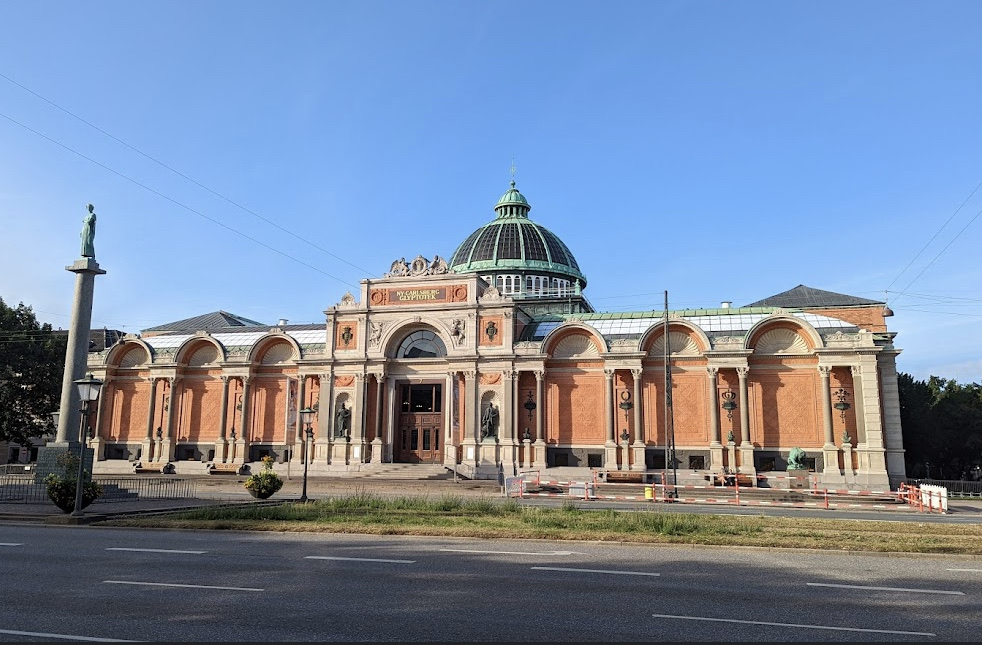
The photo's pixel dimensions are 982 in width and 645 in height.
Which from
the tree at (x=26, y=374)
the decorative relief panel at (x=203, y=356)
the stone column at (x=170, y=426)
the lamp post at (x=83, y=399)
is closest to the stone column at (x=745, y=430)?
the lamp post at (x=83, y=399)

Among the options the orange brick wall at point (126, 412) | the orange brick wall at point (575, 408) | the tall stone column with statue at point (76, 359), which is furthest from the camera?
the orange brick wall at point (126, 412)

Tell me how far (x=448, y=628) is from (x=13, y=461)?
294 feet

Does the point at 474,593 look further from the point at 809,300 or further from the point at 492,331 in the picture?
the point at 809,300

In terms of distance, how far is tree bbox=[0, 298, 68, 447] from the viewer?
61031mm

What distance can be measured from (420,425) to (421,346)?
6.12m

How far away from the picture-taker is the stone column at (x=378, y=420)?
53.2 meters

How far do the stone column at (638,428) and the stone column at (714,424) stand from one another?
443 cm

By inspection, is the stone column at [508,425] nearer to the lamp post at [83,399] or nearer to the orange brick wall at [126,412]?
the lamp post at [83,399]

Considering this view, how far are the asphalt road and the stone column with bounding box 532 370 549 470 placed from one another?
3358 centimetres

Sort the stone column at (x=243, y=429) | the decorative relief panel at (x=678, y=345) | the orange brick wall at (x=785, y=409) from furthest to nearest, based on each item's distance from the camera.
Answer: the stone column at (x=243, y=429) → the decorative relief panel at (x=678, y=345) → the orange brick wall at (x=785, y=409)

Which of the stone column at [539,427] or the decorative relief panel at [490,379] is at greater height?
the decorative relief panel at [490,379]

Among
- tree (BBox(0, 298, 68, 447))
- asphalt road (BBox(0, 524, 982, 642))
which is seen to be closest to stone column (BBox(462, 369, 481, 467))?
asphalt road (BBox(0, 524, 982, 642))

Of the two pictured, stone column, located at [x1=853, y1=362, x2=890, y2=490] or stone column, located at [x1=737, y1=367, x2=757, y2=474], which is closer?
stone column, located at [x1=853, y1=362, x2=890, y2=490]

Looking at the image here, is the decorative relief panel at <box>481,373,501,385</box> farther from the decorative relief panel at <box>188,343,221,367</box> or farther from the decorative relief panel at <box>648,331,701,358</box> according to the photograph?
the decorative relief panel at <box>188,343,221,367</box>
